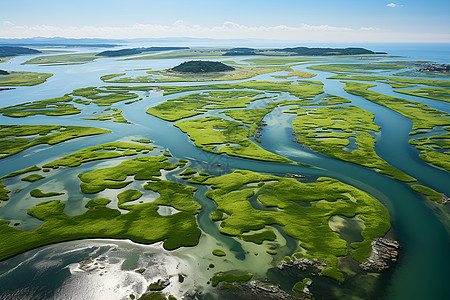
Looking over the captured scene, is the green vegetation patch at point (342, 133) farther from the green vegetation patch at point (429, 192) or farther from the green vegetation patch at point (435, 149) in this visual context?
the green vegetation patch at point (435, 149)

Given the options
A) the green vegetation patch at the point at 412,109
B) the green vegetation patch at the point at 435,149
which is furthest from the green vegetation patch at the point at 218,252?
the green vegetation patch at the point at 412,109

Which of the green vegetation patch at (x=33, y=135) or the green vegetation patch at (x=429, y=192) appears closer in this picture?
the green vegetation patch at (x=429, y=192)

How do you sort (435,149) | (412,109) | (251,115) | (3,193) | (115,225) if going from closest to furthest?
(115,225)
(3,193)
(435,149)
(251,115)
(412,109)

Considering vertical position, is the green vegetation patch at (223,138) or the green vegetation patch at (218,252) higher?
the green vegetation patch at (223,138)

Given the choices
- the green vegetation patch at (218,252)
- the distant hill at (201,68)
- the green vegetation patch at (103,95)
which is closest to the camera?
the green vegetation patch at (218,252)

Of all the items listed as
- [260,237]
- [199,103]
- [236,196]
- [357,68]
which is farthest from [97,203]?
[357,68]

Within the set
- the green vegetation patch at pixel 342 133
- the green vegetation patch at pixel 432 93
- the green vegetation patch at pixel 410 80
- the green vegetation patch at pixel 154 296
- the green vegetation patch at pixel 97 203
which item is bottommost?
the green vegetation patch at pixel 154 296

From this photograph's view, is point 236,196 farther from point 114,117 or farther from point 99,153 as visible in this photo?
point 114,117

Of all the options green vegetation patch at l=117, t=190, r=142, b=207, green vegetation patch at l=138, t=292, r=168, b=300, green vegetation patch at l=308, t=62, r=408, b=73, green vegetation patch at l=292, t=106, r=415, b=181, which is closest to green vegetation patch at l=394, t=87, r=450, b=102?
green vegetation patch at l=292, t=106, r=415, b=181
